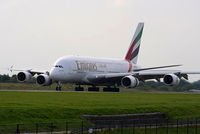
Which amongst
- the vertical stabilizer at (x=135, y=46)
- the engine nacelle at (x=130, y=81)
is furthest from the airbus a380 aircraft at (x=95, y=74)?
the vertical stabilizer at (x=135, y=46)

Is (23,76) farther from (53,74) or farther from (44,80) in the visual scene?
(53,74)

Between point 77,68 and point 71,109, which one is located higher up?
point 77,68

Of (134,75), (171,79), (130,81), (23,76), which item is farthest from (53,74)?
(171,79)

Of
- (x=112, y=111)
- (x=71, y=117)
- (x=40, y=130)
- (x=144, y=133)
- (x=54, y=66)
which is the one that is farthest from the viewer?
(x=54, y=66)

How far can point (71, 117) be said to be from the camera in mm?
48938

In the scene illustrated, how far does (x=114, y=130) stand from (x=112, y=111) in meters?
9.40

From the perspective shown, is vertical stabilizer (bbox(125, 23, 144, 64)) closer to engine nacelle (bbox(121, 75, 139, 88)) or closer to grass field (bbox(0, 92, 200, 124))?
engine nacelle (bbox(121, 75, 139, 88))

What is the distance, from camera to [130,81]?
87.3 m

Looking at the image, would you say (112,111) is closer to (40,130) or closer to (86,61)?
(40,130)

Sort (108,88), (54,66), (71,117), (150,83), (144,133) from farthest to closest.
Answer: (150,83), (108,88), (54,66), (71,117), (144,133)

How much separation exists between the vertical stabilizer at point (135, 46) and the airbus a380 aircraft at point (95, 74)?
172 inches

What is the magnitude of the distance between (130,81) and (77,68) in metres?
7.23

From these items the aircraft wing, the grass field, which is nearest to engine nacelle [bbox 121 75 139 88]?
the aircraft wing

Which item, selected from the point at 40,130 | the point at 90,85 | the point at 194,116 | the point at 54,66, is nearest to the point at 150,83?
the point at 90,85
